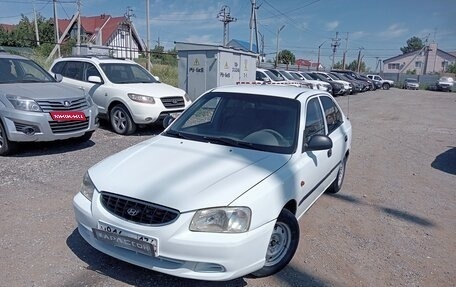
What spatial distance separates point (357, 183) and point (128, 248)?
4191 millimetres

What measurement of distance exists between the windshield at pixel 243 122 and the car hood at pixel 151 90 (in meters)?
4.10

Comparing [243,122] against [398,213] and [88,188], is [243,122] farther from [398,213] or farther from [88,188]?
[398,213]

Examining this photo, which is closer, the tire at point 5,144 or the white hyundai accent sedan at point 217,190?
the white hyundai accent sedan at point 217,190

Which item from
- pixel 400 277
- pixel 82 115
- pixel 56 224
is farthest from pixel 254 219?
pixel 82 115

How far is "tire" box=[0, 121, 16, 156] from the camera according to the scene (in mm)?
5742

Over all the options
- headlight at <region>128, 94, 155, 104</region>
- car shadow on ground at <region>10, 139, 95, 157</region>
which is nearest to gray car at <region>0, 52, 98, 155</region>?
car shadow on ground at <region>10, 139, 95, 157</region>

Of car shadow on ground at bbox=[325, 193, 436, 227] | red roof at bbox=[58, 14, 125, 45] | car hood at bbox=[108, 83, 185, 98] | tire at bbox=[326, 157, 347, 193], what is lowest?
car shadow on ground at bbox=[325, 193, 436, 227]

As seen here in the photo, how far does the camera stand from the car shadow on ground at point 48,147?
6.18 meters

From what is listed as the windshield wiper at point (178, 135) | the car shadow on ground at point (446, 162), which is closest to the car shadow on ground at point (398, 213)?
the windshield wiper at point (178, 135)

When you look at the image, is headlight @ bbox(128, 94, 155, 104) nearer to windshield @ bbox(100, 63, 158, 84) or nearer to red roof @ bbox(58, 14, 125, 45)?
windshield @ bbox(100, 63, 158, 84)

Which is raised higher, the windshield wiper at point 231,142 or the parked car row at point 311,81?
the parked car row at point 311,81

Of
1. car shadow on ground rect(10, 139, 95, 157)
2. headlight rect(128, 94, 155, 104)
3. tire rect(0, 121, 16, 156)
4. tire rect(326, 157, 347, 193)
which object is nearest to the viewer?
tire rect(326, 157, 347, 193)

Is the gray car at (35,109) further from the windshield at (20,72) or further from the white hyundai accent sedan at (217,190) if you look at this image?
the white hyundai accent sedan at (217,190)

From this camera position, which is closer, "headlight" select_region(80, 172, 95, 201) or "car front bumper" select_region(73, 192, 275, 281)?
"car front bumper" select_region(73, 192, 275, 281)
